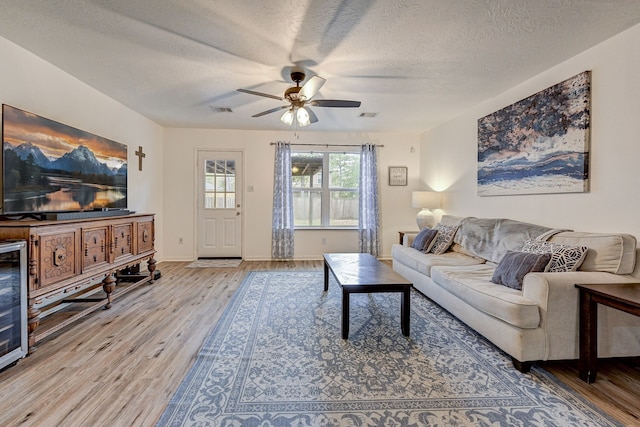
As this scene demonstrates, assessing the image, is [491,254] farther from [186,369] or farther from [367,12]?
[186,369]

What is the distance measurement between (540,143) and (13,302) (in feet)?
15.0

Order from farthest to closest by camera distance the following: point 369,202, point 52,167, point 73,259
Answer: point 369,202
point 52,167
point 73,259

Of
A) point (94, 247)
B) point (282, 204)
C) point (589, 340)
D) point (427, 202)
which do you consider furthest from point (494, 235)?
point (94, 247)

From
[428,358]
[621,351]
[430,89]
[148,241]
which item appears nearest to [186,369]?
[428,358]

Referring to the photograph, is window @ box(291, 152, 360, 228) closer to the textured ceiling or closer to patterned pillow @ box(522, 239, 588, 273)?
the textured ceiling

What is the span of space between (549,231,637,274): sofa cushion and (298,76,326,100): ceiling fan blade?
253 centimetres

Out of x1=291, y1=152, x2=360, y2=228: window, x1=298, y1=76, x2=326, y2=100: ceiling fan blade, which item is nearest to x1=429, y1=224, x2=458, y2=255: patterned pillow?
x1=291, y1=152, x2=360, y2=228: window

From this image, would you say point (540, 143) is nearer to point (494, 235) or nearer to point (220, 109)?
point (494, 235)

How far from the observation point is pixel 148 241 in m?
3.85

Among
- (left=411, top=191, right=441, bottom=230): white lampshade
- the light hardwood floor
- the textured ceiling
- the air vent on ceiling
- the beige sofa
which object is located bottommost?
the light hardwood floor

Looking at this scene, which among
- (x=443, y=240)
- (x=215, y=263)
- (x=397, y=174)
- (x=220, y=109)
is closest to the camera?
(x=443, y=240)

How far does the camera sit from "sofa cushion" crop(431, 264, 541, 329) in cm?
188

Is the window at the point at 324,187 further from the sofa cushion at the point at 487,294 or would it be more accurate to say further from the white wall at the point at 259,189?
the sofa cushion at the point at 487,294

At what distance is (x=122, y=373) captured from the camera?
1.89 m
